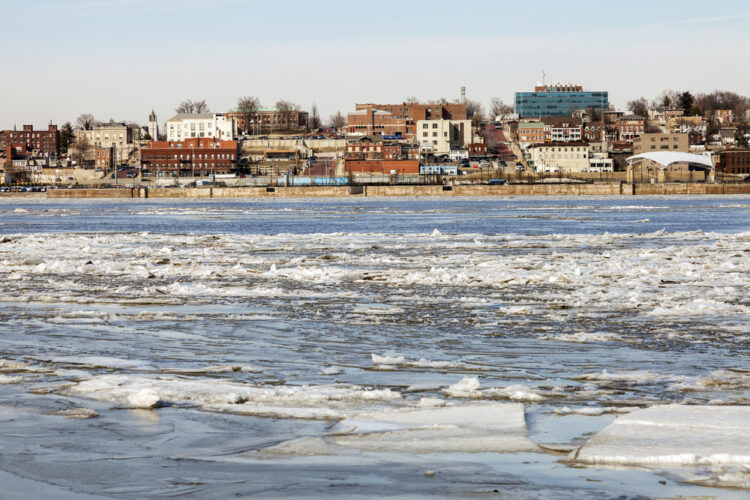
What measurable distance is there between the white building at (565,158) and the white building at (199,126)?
196 ft

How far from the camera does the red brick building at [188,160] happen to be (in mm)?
156875

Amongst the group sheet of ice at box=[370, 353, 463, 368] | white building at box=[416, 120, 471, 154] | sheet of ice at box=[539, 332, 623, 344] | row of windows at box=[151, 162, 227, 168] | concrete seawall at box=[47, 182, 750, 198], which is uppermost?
white building at box=[416, 120, 471, 154]

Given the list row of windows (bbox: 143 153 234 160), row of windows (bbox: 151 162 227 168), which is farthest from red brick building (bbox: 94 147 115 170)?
row of windows (bbox: 151 162 227 168)

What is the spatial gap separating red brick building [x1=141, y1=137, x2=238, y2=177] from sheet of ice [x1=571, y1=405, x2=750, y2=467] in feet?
502

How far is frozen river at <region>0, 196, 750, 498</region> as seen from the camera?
5109 mm

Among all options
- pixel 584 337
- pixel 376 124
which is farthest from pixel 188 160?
pixel 584 337

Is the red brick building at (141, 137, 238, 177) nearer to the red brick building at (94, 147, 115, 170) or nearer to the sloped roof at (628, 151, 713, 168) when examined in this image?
the red brick building at (94, 147, 115, 170)

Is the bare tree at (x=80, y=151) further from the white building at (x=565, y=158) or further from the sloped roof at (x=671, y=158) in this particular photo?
the sloped roof at (x=671, y=158)

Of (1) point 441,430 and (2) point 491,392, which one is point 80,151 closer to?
(2) point 491,392

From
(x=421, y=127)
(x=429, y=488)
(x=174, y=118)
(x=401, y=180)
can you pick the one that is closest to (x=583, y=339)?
(x=429, y=488)

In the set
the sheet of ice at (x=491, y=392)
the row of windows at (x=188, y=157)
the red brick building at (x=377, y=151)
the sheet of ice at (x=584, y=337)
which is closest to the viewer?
the sheet of ice at (x=491, y=392)

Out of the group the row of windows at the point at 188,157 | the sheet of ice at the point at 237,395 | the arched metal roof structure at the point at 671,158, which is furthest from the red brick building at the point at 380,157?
the sheet of ice at the point at 237,395

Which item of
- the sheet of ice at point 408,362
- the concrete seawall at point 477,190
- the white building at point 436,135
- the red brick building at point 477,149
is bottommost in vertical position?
the concrete seawall at point 477,190

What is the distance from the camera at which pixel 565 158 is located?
165875 millimetres
